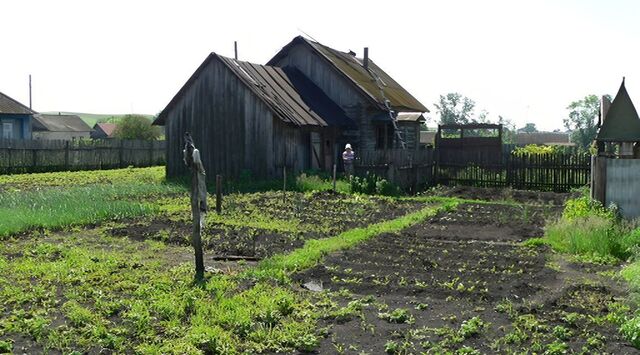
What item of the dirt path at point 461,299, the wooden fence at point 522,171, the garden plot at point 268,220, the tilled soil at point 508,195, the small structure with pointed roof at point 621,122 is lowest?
the dirt path at point 461,299

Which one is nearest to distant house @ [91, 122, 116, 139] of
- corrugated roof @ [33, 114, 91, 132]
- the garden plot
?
corrugated roof @ [33, 114, 91, 132]

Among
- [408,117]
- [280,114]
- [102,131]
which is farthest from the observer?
[102,131]

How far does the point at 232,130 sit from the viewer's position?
27297mm

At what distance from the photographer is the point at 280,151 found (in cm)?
2678

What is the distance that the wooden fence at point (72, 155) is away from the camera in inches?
1310

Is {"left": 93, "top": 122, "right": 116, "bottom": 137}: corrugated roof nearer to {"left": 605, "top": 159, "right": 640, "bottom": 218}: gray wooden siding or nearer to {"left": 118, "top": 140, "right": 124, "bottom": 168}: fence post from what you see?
{"left": 118, "top": 140, "right": 124, "bottom": 168}: fence post

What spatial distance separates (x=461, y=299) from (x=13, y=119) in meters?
38.8

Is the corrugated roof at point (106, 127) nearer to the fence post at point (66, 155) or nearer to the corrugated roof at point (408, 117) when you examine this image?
the fence post at point (66, 155)

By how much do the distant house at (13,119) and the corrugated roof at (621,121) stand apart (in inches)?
1359

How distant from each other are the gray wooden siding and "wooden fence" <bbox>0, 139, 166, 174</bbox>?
1086 inches

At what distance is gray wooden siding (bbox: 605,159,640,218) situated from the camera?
15.2 meters

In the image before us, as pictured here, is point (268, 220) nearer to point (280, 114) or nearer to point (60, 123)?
point (280, 114)

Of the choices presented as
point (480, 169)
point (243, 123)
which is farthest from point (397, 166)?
point (243, 123)

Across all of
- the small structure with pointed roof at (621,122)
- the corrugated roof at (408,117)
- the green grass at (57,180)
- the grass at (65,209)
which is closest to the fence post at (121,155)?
the green grass at (57,180)
